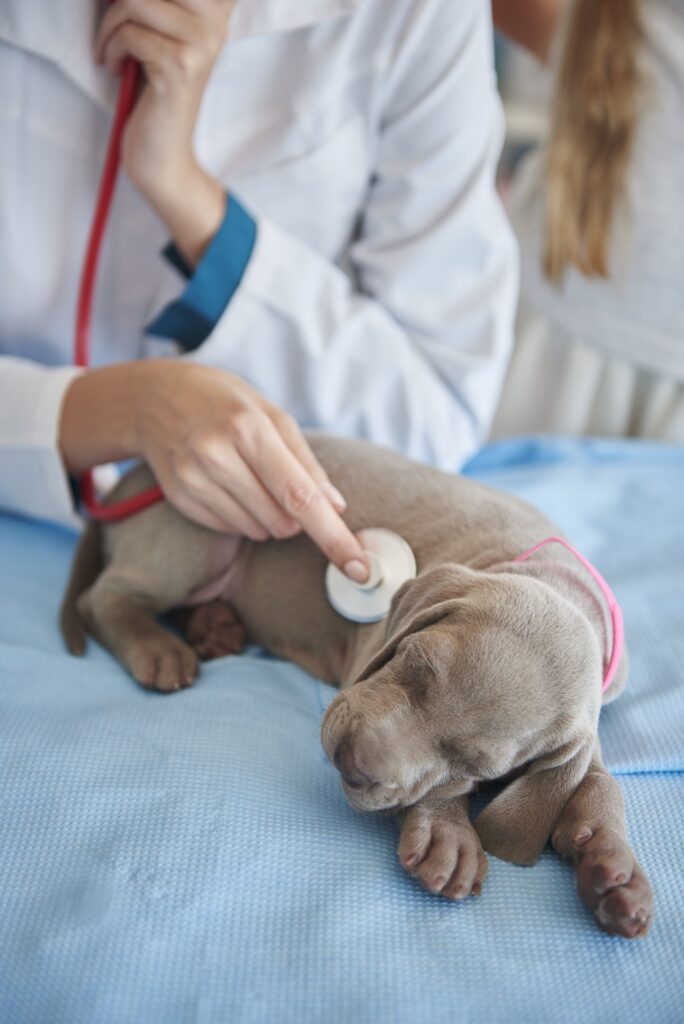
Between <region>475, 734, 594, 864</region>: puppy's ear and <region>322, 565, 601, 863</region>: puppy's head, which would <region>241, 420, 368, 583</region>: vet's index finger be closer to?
<region>322, 565, 601, 863</region>: puppy's head

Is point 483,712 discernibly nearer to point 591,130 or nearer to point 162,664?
point 162,664

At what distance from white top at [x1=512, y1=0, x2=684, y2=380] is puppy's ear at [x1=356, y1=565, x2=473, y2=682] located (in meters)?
1.47

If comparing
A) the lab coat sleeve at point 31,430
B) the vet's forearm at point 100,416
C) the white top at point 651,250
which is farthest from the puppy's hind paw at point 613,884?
the white top at point 651,250

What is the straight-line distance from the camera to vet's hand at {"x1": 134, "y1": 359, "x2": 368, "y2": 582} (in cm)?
128

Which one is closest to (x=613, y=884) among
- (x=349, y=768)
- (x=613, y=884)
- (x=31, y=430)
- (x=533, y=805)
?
(x=613, y=884)

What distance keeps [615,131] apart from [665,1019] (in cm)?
210

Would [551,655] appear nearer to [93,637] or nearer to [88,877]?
[88,877]

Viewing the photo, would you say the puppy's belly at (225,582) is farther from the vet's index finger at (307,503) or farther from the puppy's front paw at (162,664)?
the vet's index finger at (307,503)

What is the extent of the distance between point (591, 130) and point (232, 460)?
160 centimetres

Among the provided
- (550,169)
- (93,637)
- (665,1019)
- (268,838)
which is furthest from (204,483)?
(550,169)

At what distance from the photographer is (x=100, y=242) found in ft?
5.08

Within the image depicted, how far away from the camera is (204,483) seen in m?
1.37

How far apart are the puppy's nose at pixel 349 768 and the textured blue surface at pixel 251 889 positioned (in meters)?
0.06

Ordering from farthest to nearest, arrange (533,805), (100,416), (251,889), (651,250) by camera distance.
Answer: (651,250) < (100,416) < (533,805) < (251,889)
